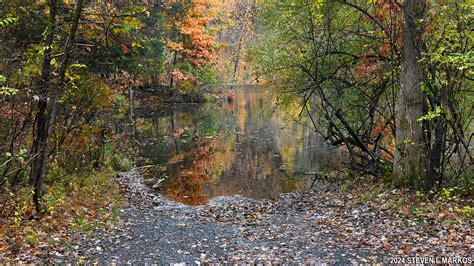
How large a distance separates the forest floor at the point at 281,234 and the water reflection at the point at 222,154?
2.96 meters

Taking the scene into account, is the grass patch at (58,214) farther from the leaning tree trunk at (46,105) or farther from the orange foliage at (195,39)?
the orange foliage at (195,39)

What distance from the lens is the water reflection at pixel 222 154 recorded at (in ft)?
52.2

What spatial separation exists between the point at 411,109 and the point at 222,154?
12684mm

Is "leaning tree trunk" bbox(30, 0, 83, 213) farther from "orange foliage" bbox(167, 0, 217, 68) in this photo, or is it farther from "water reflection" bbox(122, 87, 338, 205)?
"orange foliage" bbox(167, 0, 217, 68)

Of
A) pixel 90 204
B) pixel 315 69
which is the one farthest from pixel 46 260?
pixel 315 69

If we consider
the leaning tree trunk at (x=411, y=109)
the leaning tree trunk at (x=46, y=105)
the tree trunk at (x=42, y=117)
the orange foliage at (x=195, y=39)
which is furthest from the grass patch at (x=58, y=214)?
the orange foliage at (x=195, y=39)

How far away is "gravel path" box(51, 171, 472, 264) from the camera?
7.53m

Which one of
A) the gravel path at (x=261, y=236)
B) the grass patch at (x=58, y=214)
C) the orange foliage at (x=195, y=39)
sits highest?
the orange foliage at (x=195, y=39)

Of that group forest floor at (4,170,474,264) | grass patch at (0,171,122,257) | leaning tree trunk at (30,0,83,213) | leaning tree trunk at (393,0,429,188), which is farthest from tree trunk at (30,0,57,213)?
leaning tree trunk at (393,0,429,188)

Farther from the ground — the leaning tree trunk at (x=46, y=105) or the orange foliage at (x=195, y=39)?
the orange foliage at (x=195, y=39)

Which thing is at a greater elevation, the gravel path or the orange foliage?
the orange foliage

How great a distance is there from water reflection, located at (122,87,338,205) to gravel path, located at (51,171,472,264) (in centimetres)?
265

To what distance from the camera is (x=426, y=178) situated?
34.9ft

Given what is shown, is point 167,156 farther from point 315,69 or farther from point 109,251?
point 109,251
